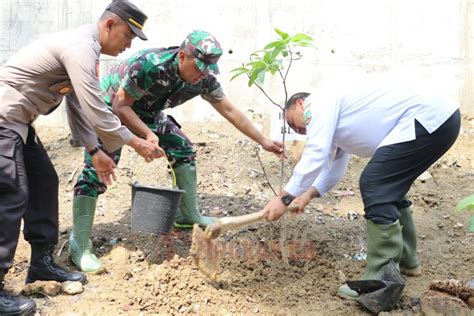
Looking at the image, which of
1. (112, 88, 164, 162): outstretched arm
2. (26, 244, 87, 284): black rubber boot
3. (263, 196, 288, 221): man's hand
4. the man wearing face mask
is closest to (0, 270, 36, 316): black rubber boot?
the man wearing face mask

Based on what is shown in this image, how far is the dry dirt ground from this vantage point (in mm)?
3174

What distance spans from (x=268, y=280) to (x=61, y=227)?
175cm

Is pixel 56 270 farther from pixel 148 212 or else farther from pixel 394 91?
pixel 394 91

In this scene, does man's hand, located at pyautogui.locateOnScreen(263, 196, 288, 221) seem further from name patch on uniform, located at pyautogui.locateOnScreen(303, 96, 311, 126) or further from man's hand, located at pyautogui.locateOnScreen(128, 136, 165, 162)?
man's hand, located at pyautogui.locateOnScreen(128, 136, 165, 162)

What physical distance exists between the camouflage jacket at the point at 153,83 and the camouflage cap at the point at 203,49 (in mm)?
190

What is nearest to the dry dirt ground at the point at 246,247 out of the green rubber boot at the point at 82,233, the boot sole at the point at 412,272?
the boot sole at the point at 412,272

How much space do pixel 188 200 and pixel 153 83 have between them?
1026mm

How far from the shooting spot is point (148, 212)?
3.36 metres

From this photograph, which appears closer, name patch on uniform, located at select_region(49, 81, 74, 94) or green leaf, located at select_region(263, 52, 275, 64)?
name patch on uniform, located at select_region(49, 81, 74, 94)

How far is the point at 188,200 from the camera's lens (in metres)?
4.22

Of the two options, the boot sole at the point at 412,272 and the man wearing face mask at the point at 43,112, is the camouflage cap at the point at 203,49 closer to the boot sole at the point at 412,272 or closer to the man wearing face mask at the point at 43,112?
the man wearing face mask at the point at 43,112

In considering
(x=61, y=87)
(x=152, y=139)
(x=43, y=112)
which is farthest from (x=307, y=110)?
(x=43, y=112)

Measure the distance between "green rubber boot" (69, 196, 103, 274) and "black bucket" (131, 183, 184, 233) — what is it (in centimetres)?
41

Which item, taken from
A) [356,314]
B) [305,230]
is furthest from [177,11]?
[356,314]
